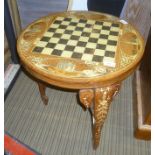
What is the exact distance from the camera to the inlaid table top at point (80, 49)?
1.11 meters

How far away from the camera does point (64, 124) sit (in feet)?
5.41

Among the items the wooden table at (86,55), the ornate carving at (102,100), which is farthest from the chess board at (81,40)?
the ornate carving at (102,100)

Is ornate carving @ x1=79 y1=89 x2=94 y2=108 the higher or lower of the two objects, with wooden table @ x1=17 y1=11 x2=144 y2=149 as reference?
lower

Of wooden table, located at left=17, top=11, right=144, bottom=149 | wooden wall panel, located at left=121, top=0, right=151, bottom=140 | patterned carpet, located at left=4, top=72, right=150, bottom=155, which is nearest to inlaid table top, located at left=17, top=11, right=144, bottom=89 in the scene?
wooden table, located at left=17, top=11, right=144, bottom=149

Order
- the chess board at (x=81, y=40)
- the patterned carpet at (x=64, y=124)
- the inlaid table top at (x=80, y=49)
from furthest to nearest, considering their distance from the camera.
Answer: the patterned carpet at (x=64, y=124) < the chess board at (x=81, y=40) < the inlaid table top at (x=80, y=49)

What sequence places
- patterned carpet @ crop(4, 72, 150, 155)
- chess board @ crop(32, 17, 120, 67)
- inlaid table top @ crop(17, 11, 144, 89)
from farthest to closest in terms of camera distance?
patterned carpet @ crop(4, 72, 150, 155)
chess board @ crop(32, 17, 120, 67)
inlaid table top @ crop(17, 11, 144, 89)

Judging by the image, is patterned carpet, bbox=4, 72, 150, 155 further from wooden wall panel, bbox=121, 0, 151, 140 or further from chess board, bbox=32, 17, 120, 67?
chess board, bbox=32, 17, 120, 67

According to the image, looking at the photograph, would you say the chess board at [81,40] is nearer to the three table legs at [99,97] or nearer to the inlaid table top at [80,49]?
the inlaid table top at [80,49]

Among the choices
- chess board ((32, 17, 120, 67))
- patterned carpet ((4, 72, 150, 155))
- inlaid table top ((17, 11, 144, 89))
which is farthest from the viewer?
patterned carpet ((4, 72, 150, 155))

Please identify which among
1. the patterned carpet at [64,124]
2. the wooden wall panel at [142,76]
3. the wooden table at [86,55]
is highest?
the wooden table at [86,55]

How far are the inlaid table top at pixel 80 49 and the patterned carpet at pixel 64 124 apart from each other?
0.59 meters

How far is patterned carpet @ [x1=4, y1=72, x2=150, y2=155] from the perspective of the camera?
1.49 meters
